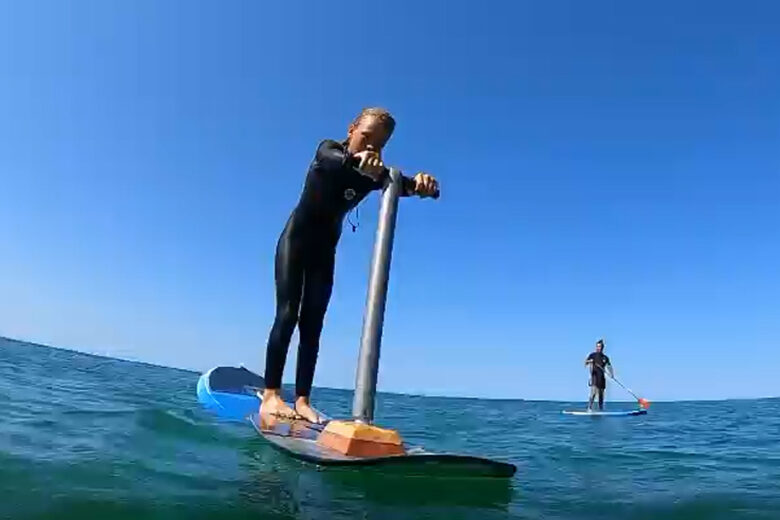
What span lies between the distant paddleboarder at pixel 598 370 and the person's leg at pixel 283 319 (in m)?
16.2

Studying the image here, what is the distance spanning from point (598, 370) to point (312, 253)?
54.9 ft

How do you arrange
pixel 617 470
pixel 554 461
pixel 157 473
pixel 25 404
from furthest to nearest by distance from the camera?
pixel 25 404 → pixel 554 461 → pixel 617 470 → pixel 157 473

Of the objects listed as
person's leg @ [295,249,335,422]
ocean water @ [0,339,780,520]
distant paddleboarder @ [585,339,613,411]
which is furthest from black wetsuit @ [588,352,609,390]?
person's leg @ [295,249,335,422]

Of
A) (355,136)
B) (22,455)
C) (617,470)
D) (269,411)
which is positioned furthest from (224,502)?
(617,470)

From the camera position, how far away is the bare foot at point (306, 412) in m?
3.53

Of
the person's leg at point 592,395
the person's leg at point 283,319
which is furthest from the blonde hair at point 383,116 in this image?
the person's leg at point 592,395

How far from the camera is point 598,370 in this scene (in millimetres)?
18609

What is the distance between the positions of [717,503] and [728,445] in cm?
395

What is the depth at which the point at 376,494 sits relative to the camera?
7.36ft

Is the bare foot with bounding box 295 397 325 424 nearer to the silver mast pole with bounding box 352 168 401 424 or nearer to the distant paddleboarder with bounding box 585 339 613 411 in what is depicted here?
the silver mast pole with bounding box 352 168 401 424

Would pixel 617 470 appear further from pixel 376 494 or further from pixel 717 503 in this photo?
pixel 376 494

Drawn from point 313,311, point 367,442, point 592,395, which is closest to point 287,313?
point 313,311

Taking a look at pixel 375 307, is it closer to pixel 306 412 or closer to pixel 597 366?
pixel 306 412

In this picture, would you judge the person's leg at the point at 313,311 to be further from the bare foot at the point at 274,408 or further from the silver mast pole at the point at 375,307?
the silver mast pole at the point at 375,307
